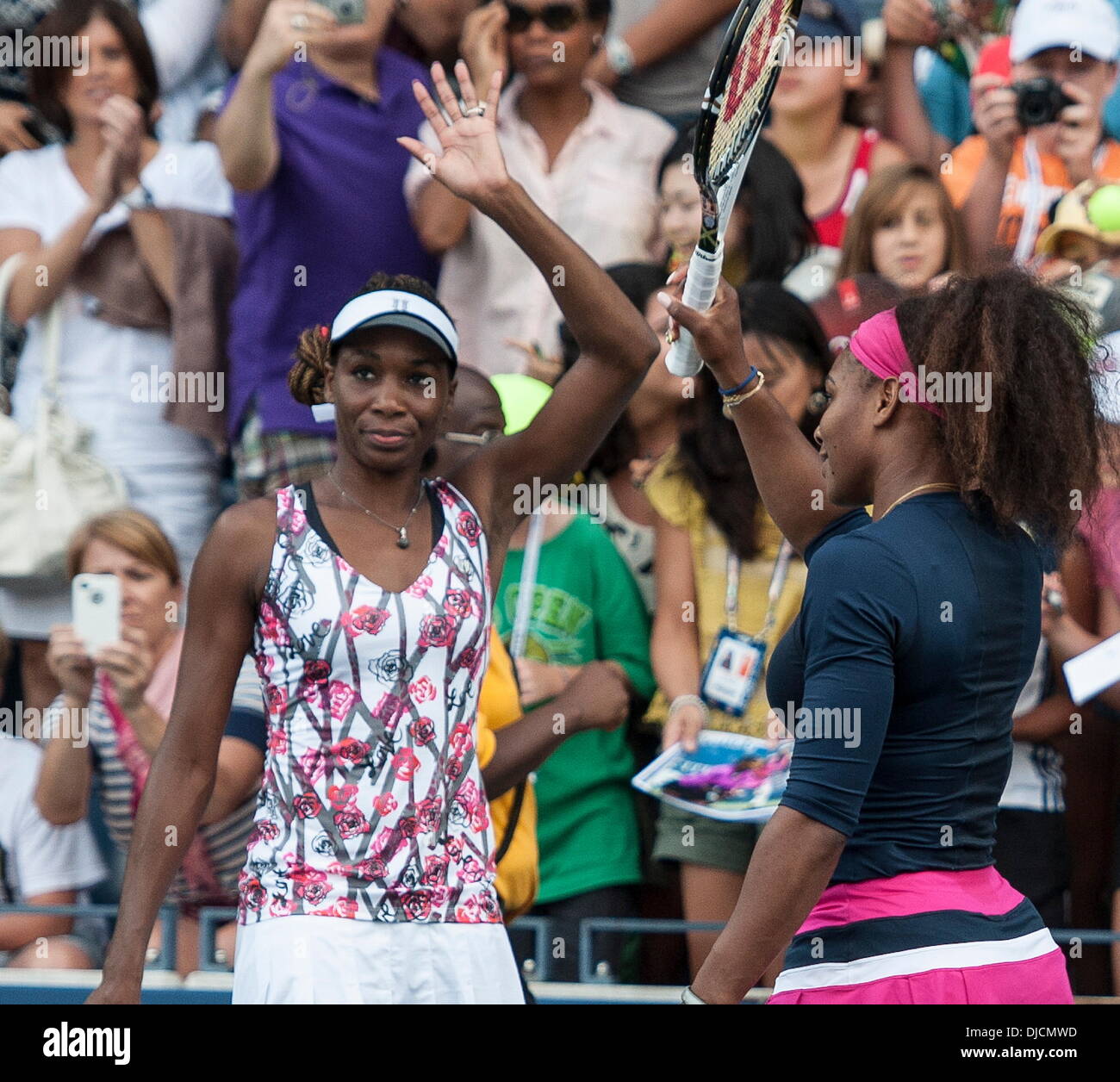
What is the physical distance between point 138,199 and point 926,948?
3.72 m

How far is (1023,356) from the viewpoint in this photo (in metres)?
2.58

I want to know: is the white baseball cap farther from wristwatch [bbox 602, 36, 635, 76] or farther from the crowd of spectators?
wristwatch [bbox 602, 36, 635, 76]

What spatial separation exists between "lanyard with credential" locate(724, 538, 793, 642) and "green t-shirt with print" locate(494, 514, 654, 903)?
0.83 feet

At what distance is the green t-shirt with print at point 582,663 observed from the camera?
175 inches

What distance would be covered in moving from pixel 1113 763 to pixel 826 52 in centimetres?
236

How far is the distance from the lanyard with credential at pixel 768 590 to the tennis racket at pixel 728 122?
1488 mm

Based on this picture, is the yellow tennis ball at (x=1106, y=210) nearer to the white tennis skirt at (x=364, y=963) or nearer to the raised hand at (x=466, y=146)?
the raised hand at (x=466, y=146)

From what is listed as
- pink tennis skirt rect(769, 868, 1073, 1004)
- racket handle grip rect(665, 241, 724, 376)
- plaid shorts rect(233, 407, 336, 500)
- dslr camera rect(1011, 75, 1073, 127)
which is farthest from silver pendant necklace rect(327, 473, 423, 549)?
dslr camera rect(1011, 75, 1073, 127)

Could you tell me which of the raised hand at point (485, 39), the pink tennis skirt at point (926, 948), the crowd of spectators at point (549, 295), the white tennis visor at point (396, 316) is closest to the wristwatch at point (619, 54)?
the crowd of spectators at point (549, 295)

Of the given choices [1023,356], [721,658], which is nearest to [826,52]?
[721,658]

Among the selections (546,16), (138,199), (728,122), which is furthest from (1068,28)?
(138,199)

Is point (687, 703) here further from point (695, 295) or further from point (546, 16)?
point (546, 16)

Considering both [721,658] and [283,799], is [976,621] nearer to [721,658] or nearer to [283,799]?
[283,799]

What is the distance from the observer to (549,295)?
205 inches
